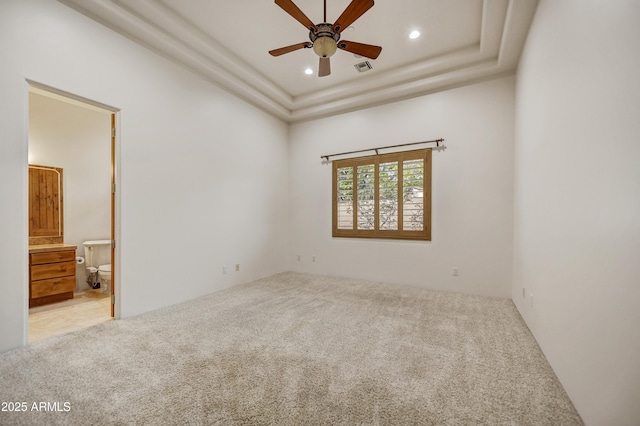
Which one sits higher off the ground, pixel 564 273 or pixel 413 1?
pixel 413 1

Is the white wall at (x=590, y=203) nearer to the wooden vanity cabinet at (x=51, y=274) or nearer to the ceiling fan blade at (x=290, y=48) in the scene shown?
the ceiling fan blade at (x=290, y=48)

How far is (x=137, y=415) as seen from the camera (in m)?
1.53

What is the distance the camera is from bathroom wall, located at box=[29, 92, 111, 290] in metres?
4.18

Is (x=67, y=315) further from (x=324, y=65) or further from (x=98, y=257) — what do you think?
(x=324, y=65)

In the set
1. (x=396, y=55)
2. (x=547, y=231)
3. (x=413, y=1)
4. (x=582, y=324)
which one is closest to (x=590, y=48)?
(x=547, y=231)

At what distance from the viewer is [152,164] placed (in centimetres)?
332

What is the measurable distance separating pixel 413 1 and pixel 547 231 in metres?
2.66

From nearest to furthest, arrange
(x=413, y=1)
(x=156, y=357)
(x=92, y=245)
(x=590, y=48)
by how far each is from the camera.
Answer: (x=590, y=48) → (x=156, y=357) → (x=413, y=1) → (x=92, y=245)

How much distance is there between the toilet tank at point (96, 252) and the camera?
173 inches

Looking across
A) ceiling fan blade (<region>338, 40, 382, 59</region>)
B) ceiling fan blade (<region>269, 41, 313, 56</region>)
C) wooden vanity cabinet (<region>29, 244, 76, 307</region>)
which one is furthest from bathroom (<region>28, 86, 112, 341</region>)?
ceiling fan blade (<region>338, 40, 382, 59</region>)

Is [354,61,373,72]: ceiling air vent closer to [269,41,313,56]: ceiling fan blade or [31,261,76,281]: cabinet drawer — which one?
[269,41,313,56]: ceiling fan blade

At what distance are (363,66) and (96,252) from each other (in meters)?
5.19

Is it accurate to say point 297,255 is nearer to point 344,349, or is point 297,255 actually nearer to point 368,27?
point 344,349

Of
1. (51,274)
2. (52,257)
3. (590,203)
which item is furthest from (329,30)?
(51,274)
